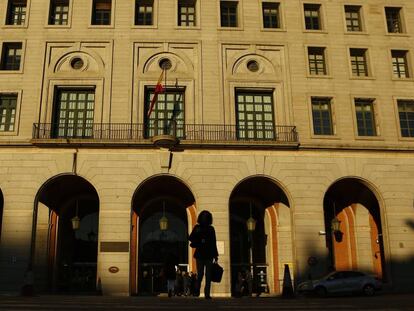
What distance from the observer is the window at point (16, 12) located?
29531 mm

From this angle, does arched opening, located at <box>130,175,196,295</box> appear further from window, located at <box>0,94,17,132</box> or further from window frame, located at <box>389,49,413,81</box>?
window frame, located at <box>389,49,413,81</box>

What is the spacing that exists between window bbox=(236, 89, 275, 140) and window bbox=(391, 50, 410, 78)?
8562mm

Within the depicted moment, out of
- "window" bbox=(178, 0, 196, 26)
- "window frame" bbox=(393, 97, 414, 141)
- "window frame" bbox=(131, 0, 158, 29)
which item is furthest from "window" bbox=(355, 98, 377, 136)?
"window frame" bbox=(131, 0, 158, 29)

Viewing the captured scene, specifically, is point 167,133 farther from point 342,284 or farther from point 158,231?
point 342,284

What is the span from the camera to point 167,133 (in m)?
27.6

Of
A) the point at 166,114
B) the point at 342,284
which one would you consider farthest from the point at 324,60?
the point at 342,284

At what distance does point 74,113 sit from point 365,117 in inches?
701

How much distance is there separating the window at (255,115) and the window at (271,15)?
497 cm

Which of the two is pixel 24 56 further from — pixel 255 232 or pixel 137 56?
pixel 255 232

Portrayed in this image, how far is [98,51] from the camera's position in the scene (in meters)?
28.5

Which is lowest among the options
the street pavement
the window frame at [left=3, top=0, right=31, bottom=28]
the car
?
the street pavement

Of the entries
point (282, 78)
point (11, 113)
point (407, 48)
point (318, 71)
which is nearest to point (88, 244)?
point (11, 113)

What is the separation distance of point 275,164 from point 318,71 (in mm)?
7322

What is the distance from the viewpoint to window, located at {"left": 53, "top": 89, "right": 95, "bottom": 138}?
27.5 metres
